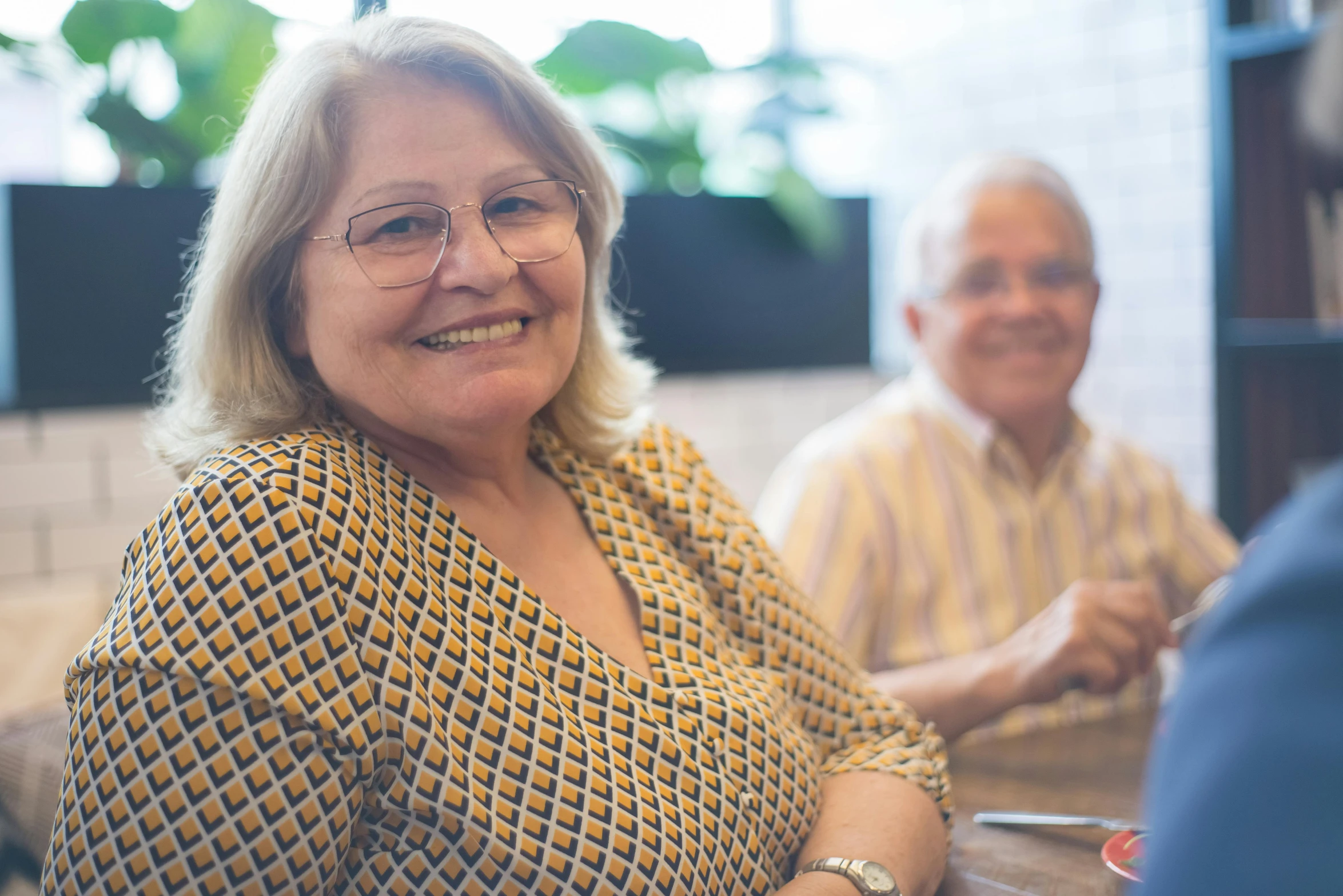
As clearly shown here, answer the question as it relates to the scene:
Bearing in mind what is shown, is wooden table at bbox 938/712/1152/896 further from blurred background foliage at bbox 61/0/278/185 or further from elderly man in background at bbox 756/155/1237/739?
blurred background foliage at bbox 61/0/278/185

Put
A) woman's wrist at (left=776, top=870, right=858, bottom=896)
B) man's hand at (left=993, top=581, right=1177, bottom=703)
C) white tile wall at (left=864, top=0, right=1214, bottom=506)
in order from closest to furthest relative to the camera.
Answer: woman's wrist at (left=776, top=870, right=858, bottom=896), man's hand at (left=993, top=581, right=1177, bottom=703), white tile wall at (left=864, top=0, right=1214, bottom=506)

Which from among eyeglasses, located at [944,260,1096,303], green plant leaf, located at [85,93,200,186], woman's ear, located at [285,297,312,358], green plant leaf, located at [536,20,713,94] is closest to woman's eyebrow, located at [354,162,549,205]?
woman's ear, located at [285,297,312,358]

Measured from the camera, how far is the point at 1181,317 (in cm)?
311

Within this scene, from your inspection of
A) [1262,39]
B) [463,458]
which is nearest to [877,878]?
[463,458]

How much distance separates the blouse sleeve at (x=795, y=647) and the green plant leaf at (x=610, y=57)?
1.77 metres

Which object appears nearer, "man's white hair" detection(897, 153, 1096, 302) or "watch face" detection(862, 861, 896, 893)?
"watch face" detection(862, 861, 896, 893)

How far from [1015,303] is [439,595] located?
1201 mm

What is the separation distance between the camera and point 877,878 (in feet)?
3.47

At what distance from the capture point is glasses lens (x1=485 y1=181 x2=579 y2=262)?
113cm

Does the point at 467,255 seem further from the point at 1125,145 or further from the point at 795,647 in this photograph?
the point at 1125,145

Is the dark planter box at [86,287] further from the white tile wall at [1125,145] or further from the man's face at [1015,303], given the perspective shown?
the white tile wall at [1125,145]

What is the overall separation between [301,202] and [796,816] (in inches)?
27.9

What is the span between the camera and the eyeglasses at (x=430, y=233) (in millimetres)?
1069

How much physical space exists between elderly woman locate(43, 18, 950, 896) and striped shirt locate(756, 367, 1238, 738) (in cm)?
47
